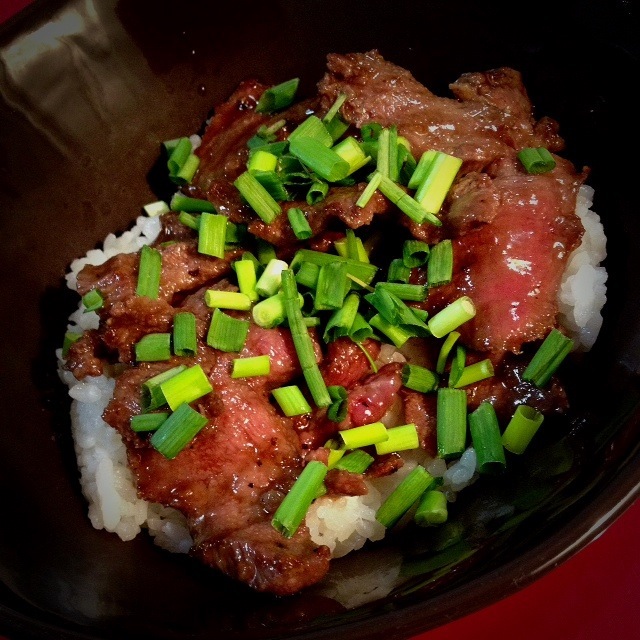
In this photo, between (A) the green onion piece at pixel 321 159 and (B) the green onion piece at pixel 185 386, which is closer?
(B) the green onion piece at pixel 185 386

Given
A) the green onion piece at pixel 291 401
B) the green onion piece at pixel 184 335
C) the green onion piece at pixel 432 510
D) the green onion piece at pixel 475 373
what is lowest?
the green onion piece at pixel 432 510

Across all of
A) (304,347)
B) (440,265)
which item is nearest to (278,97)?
(440,265)

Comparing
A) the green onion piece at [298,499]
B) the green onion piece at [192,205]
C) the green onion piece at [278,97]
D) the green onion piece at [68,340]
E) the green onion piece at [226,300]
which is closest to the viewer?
the green onion piece at [298,499]

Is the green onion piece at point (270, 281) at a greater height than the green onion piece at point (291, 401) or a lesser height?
greater

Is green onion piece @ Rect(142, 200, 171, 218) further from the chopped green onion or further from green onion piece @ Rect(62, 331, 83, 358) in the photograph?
the chopped green onion

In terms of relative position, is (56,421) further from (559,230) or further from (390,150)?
(559,230)

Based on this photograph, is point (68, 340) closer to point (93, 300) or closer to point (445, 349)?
point (93, 300)

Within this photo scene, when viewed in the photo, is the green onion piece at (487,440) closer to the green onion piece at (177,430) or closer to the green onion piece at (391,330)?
the green onion piece at (391,330)

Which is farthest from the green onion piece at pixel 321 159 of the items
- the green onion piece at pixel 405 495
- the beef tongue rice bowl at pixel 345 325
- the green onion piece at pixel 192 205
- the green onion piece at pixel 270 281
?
the green onion piece at pixel 405 495
